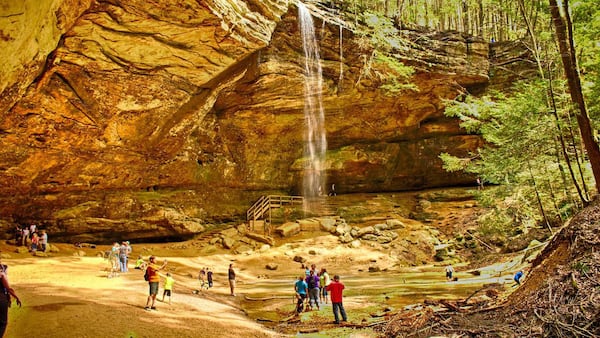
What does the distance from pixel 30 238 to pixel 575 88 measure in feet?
74.3

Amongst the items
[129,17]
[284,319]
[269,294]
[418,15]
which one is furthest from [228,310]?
[418,15]

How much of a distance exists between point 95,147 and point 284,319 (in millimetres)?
14678

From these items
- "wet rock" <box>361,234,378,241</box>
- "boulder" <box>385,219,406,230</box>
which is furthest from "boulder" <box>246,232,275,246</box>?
"boulder" <box>385,219,406,230</box>

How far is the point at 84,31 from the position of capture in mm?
13477

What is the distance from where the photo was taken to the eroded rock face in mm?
14531

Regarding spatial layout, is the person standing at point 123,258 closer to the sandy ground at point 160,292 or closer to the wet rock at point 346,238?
the sandy ground at point 160,292

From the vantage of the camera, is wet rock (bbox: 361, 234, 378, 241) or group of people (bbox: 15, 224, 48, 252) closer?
group of people (bbox: 15, 224, 48, 252)

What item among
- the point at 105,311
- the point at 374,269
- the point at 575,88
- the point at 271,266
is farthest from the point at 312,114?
the point at 105,311

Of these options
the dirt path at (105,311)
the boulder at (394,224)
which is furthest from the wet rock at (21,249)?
the boulder at (394,224)

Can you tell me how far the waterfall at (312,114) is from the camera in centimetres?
2213

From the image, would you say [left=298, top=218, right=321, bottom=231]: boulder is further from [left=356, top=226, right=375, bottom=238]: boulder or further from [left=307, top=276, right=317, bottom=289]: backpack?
[left=307, top=276, right=317, bottom=289]: backpack

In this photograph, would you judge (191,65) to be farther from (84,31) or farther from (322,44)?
(322,44)

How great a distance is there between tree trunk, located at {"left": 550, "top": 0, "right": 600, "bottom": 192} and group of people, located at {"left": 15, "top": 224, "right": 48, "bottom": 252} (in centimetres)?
1985

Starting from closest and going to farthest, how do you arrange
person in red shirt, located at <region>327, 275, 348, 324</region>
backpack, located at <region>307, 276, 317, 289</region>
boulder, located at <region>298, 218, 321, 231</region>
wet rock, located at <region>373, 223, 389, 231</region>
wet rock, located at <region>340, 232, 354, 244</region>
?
person in red shirt, located at <region>327, 275, 348, 324</region> → backpack, located at <region>307, 276, 317, 289</region> → wet rock, located at <region>340, 232, 354, 244</region> → wet rock, located at <region>373, 223, 389, 231</region> → boulder, located at <region>298, 218, 321, 231</region>
